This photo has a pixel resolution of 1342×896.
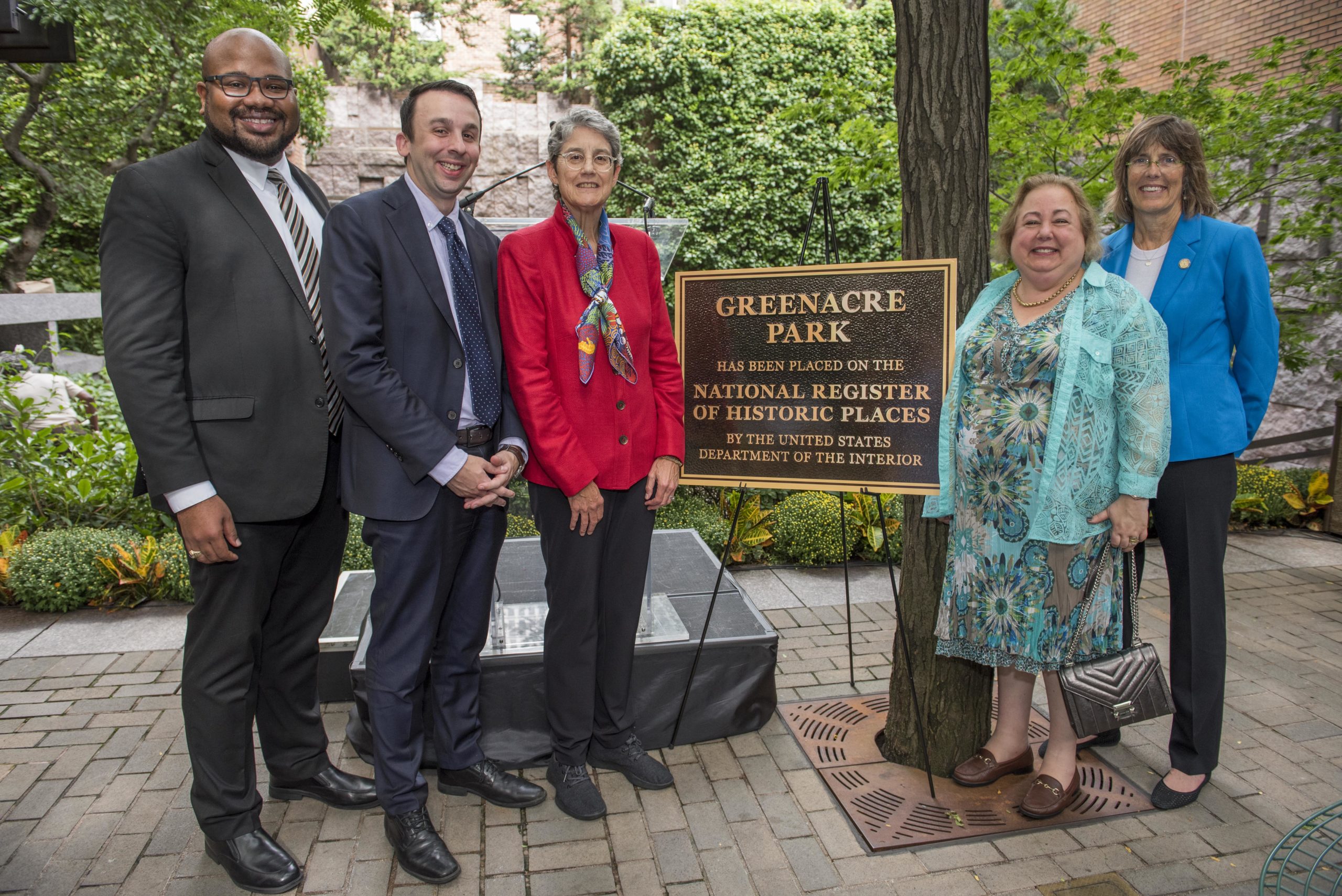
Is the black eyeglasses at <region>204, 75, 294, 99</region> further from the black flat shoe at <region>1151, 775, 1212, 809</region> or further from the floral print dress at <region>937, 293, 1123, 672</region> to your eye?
the black flat shoe at <region>1151, 775, 1212, 809</region>

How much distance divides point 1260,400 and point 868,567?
3.10 m

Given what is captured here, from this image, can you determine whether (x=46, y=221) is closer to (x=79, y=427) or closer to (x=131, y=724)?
(x=79, y=427)

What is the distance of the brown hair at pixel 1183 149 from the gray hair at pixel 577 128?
1.83 m

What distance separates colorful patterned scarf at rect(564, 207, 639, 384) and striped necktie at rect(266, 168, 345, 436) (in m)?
0.82

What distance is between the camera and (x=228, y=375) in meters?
2.59

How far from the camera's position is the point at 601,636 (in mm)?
3209

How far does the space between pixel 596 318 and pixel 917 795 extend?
213cm

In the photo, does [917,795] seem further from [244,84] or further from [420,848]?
[244,84]

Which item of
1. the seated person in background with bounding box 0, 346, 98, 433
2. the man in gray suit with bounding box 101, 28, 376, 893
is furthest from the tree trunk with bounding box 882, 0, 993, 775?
the seated person in background with bounding box 0, 346, 98, 433

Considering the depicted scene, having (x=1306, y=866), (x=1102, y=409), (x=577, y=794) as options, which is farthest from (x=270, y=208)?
(x=1306, y=866)

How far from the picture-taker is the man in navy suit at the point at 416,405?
104 inches

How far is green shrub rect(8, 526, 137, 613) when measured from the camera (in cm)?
489

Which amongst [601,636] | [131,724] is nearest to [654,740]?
[601,636]

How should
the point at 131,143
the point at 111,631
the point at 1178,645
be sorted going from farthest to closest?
1. the point at 131,143
2. the point at 111,631
3. the point at 1178,645
